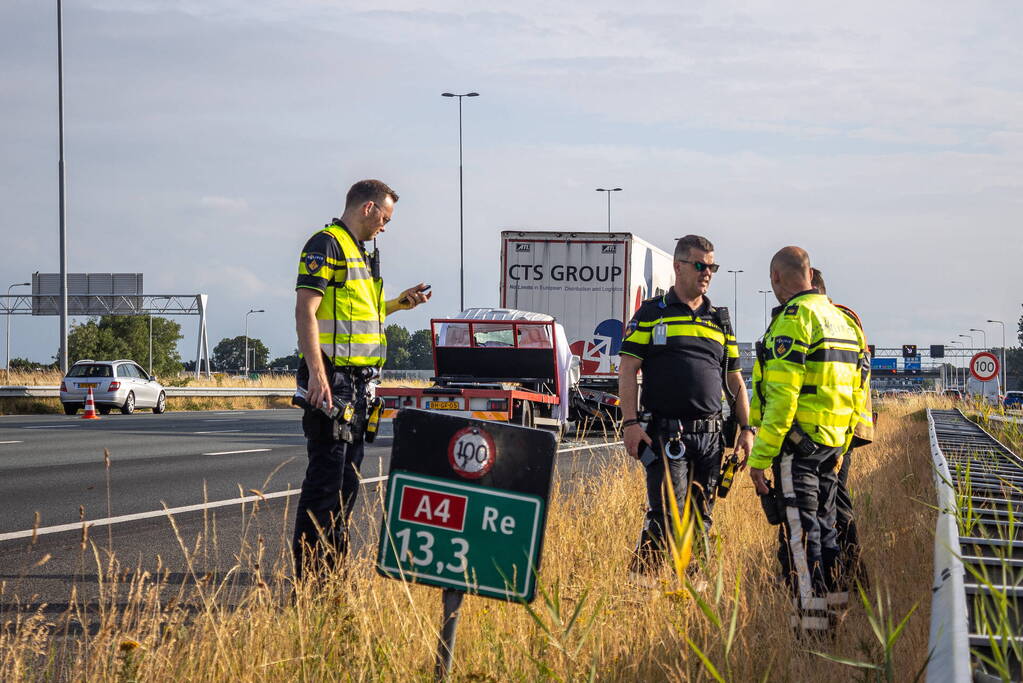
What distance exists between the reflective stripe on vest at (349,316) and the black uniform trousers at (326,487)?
0.12 m

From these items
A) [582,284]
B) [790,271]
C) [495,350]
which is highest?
[582,284]

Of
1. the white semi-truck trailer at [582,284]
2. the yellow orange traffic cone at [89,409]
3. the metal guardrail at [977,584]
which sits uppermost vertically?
the white semi-truck trailer at [582,284]

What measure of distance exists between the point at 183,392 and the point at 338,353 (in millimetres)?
33907

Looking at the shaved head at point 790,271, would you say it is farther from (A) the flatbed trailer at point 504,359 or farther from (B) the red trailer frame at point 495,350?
(A) the flatbed trailer at point 504,359

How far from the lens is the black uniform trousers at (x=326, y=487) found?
5.48 m

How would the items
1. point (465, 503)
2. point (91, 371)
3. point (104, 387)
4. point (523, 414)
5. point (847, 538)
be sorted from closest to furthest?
point (465, 503) < point (847, 538) < point (523, 414) < point (104, 387) < point (91, 371)

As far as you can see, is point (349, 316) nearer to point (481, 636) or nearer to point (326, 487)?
point (326, 487)

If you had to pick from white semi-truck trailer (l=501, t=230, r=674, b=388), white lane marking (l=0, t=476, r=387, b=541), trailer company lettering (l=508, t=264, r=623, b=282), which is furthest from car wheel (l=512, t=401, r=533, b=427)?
trailer company lettering (l=508, t=264, r=623, b=282)

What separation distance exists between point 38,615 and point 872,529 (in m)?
5.04

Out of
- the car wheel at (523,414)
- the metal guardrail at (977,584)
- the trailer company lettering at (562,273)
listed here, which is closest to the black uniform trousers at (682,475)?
the metal guardrail at (977,584)

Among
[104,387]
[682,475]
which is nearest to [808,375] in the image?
[682,475]

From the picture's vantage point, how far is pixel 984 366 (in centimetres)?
3008

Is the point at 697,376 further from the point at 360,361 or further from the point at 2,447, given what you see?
the point at 2,447

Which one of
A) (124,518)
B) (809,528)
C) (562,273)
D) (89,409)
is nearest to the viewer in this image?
(809,528)
